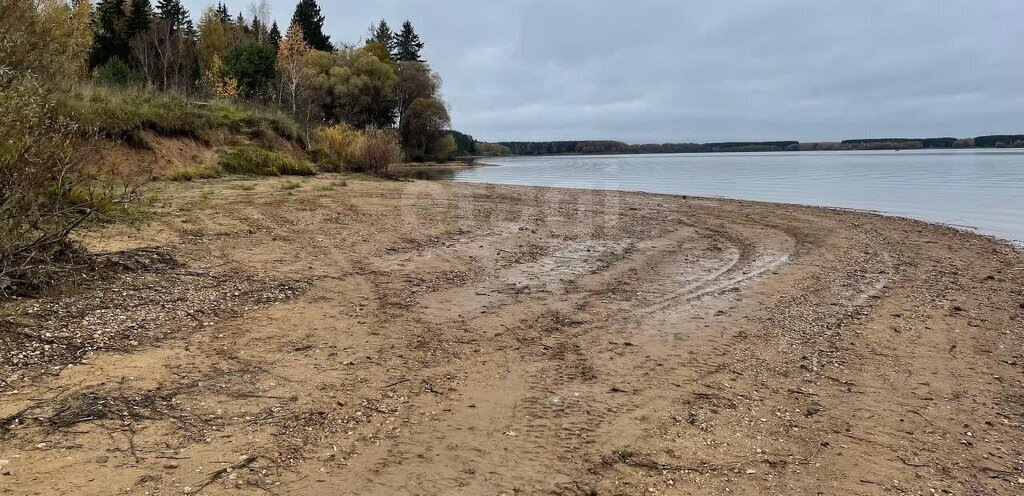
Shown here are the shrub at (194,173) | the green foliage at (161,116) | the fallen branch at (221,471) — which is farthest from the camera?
the shrub at (194,173)

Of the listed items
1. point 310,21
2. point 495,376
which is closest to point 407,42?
point 310,21

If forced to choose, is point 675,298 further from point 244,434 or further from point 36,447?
point 36,447

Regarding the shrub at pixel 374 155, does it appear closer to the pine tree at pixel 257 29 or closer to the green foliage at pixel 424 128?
the green foliage at pixel 424 128

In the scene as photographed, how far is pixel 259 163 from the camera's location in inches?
795

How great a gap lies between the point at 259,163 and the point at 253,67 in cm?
2423

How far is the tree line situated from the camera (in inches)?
1516

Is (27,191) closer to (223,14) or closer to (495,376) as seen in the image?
(495,376)

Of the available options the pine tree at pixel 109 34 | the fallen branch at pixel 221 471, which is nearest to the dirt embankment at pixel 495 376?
the fallen branch at pixel 221 471

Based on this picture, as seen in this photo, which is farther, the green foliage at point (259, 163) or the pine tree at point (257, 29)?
the pine tree at point (257, 29)

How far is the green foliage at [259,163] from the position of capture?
19.4 metres

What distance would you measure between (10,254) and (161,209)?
5112 mm

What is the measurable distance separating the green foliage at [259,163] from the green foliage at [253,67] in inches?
802

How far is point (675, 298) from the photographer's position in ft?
23.0

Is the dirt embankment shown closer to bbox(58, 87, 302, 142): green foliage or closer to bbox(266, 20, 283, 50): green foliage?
bbox(58, 87, 302, 142): green foliage
